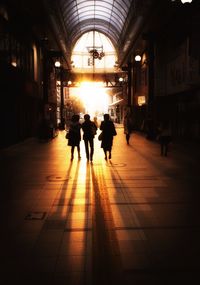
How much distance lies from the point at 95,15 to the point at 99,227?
192 feet

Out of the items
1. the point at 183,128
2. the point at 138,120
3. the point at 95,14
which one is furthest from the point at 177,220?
the point at 95,14

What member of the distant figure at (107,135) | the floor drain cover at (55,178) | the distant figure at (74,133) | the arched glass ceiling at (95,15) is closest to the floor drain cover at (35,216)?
the floor drain cover at (55,178)

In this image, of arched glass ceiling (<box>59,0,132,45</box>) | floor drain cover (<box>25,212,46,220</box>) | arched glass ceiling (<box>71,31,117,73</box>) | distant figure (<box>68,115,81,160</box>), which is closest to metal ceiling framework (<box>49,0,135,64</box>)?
arched glass ceiling (<box>59,0,132,45</box>)

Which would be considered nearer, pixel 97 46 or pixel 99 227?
pixel 99 227

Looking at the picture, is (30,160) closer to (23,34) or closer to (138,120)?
(23,34)

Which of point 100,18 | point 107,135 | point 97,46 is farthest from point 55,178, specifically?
point 97,46

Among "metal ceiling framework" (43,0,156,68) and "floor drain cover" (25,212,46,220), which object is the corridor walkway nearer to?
"floor drain cover" (25,212,46,220)

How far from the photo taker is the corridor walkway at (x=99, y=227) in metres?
4.88

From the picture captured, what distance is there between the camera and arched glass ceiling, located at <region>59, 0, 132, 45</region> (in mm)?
45903

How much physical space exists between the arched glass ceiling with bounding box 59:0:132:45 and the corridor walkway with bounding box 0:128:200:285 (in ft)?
105

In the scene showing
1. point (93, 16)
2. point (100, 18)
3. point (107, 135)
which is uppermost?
point (93, 16)

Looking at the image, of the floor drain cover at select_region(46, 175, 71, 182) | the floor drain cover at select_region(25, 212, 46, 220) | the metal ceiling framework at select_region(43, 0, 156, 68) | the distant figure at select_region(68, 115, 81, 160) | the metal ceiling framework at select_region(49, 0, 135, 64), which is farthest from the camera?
the metal ceiling framework at select_region(49, 0, 135, 64)

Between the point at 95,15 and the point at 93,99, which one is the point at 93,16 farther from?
the point at 93,99

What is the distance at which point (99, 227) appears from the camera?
6844 mm
